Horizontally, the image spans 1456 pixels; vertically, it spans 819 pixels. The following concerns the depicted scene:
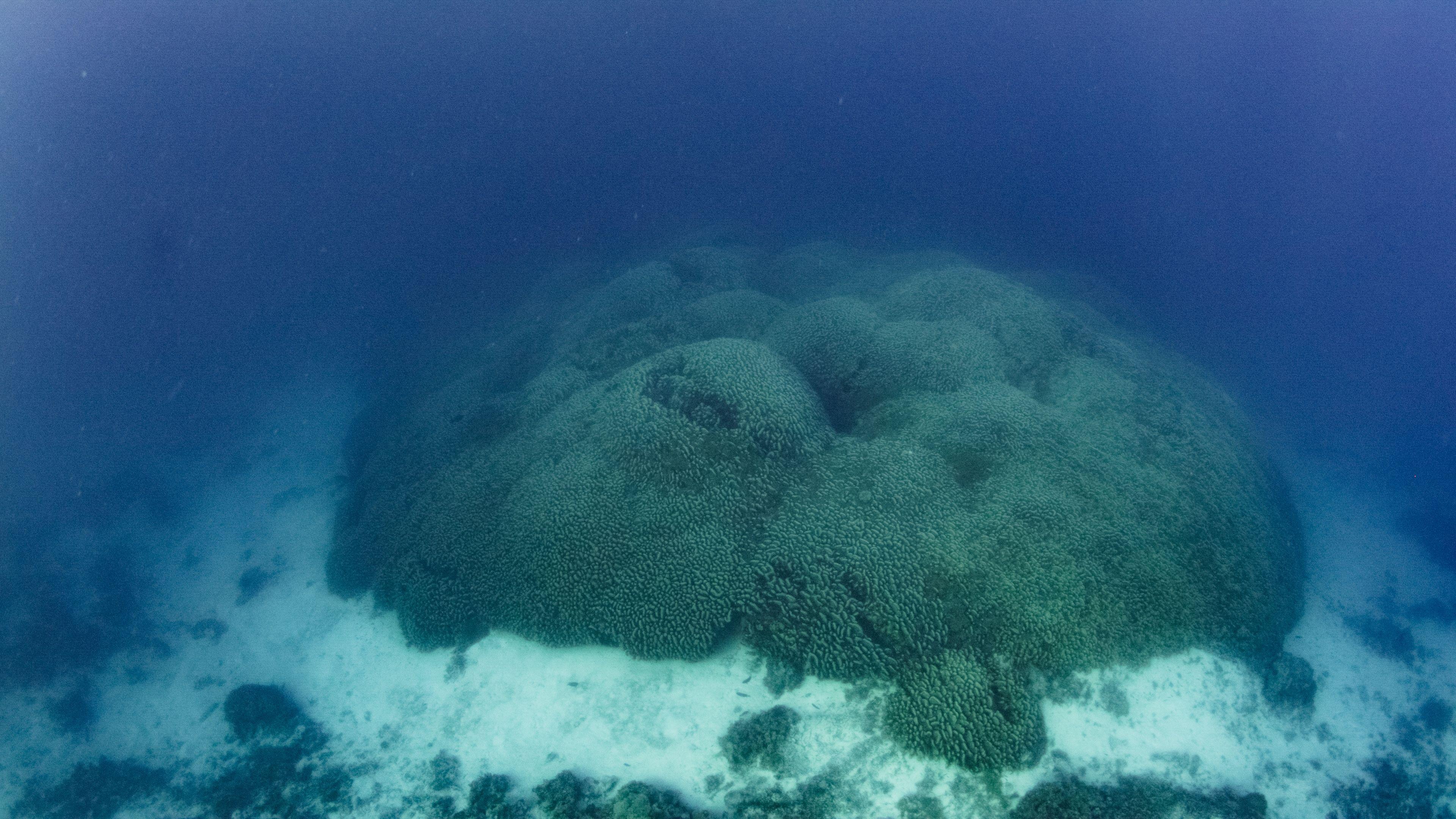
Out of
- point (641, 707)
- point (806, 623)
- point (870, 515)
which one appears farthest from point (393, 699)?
point (870, 515)

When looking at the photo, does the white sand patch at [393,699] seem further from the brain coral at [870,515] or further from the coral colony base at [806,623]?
the brain coral at [870,515]

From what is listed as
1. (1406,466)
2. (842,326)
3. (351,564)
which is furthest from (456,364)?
(1406,466)

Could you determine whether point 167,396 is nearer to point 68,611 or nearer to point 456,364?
point 68,611

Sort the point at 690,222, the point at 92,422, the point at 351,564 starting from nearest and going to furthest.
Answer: the point at 351,564 → the point at 92,422 → the point at 690,222

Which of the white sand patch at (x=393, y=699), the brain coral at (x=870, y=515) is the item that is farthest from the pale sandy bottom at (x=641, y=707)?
the brain coral at (x=870, y=515)

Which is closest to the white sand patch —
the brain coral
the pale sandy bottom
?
the pale sandy bottom

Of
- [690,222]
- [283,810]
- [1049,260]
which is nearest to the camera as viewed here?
[283,810]
